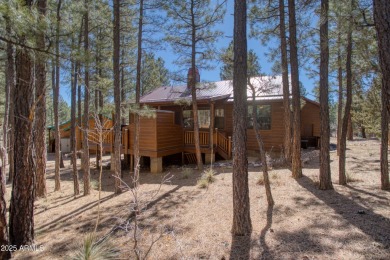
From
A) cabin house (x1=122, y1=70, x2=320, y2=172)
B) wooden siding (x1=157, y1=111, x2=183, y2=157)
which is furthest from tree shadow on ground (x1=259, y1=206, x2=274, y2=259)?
wooden siding (x1=157, y1=111, x2=183, y2=157)

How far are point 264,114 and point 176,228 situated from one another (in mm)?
9490

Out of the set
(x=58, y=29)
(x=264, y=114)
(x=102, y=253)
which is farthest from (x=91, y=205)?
(x=264, y=114)

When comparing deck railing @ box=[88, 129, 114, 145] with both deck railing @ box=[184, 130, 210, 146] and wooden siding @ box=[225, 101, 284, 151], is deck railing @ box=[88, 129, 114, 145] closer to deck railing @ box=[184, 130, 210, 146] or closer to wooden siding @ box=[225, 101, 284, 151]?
deck railing @ box=[184, 130, 210, 146]

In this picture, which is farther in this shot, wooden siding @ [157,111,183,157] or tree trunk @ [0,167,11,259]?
wooden siding @ [157,111,183,157]

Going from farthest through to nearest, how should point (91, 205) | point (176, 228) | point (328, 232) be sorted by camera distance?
point (91, 205), point (176, 228), point (328, 232)

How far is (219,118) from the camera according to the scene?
13.4 meters

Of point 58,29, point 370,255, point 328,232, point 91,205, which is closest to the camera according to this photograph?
point 370,255

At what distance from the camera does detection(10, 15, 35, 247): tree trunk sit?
393 cm

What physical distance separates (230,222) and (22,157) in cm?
388

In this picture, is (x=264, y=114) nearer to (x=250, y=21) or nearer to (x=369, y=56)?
(x=250, y=21)

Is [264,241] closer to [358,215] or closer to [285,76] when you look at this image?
[358,215]

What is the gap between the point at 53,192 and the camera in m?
8.77

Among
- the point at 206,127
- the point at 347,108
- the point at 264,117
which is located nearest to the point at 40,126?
the point at 206,127

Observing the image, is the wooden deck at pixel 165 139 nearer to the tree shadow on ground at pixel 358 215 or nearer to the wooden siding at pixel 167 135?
the wooden siding at pixel 167 135
